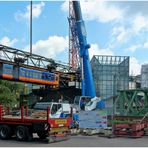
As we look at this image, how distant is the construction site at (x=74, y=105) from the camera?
795 inches

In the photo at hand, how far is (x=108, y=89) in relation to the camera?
253ft

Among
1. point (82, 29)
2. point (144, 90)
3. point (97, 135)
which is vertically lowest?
point (97, 135)

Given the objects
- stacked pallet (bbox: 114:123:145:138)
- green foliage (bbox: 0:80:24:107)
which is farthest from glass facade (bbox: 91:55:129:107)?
stacked pallet (bbox: 114:123:145:138)

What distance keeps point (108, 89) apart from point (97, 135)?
2102 inches

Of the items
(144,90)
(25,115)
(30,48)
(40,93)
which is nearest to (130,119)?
(144,90)

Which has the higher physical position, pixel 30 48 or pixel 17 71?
pixel 30 48

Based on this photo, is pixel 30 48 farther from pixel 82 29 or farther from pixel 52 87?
pixel 82 29

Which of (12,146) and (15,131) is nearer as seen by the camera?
(12,146)

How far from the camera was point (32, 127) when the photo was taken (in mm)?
20094

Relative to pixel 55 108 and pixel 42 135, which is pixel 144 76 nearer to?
pixel 55 108

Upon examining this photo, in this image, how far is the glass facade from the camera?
76688mm

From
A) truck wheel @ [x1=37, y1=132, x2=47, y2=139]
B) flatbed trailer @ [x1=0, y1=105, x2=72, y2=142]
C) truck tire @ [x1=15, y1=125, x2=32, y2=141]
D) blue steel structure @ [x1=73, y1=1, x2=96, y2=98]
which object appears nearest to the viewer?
flatbed trailer @ [x1=0, y1=105, x2=72, y2=142]

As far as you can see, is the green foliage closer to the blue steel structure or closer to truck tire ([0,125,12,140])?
the blue steel structure

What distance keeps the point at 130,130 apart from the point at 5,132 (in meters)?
7.73
